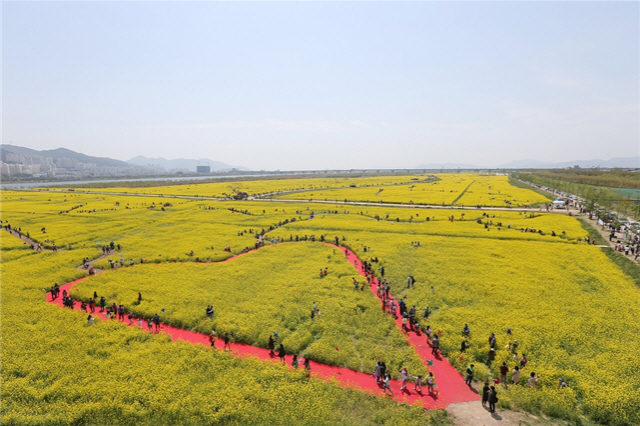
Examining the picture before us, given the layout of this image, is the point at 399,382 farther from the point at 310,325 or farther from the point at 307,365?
the point at 310,325

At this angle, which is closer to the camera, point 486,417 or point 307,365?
point 486,417

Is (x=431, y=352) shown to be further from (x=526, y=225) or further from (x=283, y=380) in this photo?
(x=526, y=225)

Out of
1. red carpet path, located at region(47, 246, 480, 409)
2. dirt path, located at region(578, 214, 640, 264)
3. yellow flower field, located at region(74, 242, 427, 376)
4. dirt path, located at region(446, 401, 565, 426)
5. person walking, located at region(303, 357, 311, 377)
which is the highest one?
dirt path, located at region(578, 214, 640, 264)

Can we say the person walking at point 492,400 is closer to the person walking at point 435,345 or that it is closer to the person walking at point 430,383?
the person walking at point 430,383

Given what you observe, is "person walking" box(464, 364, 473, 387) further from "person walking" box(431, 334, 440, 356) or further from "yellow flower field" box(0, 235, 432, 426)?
"yellow flower field" box(0, 235, 432, 426)

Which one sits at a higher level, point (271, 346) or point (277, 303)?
point (277, 303)

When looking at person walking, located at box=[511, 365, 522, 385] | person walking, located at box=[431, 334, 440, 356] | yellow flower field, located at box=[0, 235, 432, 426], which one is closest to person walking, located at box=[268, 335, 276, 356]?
yellow flower field, located at box=[0, 235, 432, 426]

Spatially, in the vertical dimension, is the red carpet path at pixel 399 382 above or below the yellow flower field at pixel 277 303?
below

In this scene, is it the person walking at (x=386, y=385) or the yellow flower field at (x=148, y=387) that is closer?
the yellow flower field at (x=148, y=387)

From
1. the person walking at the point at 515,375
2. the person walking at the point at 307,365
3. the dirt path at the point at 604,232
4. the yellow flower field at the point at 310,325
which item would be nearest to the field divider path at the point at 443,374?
the yellow flower field at the point at 310,325

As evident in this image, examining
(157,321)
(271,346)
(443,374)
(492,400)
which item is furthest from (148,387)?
(492,400)
